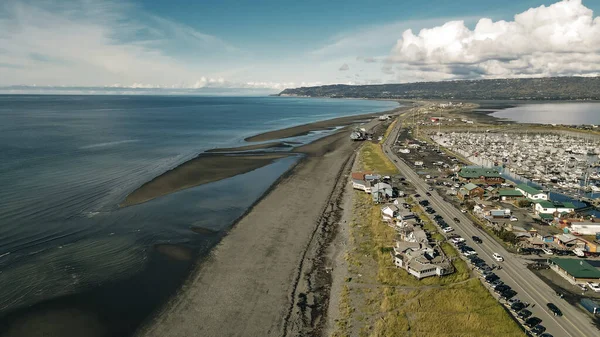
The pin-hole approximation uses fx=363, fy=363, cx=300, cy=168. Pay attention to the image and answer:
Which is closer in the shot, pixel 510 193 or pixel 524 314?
pixel 524 314

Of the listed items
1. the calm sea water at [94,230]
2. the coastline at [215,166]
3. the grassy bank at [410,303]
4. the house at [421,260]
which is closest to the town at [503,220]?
the house at [421,260]

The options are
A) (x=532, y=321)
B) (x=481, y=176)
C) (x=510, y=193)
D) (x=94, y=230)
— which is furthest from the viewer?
(x=481, y=176)

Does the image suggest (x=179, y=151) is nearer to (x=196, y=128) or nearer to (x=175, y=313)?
(x=196, y=128)

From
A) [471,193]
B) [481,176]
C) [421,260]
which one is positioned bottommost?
[421,260]

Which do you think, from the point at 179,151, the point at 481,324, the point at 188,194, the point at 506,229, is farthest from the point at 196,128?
the point at 481,324

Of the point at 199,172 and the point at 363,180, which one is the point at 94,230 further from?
the point at 363,180

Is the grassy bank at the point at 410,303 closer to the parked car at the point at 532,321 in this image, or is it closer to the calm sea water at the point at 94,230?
the parked car at the point at 532,321

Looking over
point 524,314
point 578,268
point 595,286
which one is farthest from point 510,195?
point 524,314
